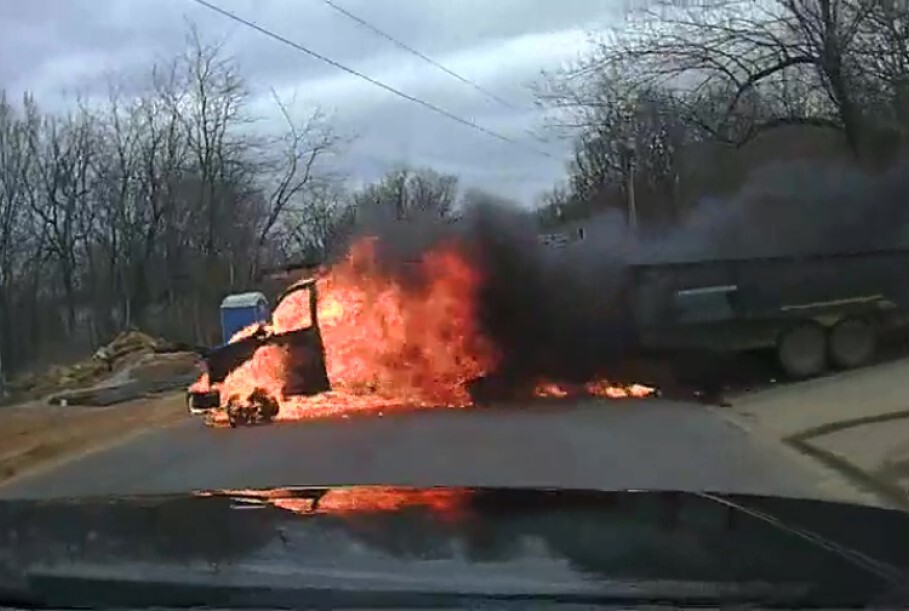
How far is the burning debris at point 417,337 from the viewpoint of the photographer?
22.6 meters

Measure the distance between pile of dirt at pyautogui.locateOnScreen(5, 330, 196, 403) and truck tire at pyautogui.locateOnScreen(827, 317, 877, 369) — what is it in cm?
1583

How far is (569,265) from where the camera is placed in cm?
2562

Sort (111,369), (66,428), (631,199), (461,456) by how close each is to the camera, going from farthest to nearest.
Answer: (631,199), (111,369), (66,428), (461,456)

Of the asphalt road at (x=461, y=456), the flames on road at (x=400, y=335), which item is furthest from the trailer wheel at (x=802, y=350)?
the asphalt road at (x=461, y=456)

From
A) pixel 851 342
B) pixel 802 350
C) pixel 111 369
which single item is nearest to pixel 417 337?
pixel 802 350

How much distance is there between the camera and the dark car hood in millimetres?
3504

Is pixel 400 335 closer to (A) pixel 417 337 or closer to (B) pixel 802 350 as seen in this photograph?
(A) pixel 417 337

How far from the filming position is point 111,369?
114 feet

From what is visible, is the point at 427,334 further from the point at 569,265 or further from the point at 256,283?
the point at 256,283

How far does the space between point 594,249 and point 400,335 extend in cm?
443

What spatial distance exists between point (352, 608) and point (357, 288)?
20655mm

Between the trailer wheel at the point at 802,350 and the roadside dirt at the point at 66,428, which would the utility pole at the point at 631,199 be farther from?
the roadside dirt at the point at 66,428

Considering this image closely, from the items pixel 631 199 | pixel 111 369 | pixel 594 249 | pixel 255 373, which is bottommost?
pixel 111 369

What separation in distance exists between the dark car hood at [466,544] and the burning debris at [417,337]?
1702 cm
